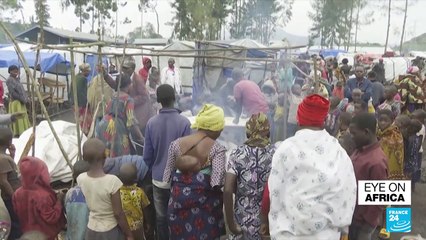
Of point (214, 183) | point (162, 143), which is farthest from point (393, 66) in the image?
point (214, 183)

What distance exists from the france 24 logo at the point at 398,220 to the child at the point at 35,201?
3.27 meters

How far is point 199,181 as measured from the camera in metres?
3.32

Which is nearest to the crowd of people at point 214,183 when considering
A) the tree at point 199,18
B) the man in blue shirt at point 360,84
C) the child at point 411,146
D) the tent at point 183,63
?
the child at point 411,146

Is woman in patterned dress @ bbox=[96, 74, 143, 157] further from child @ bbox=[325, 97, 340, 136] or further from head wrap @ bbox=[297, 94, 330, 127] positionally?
head wrap @ bbox=[297, 94, 330, 127]

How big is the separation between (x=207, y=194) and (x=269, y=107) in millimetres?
3753

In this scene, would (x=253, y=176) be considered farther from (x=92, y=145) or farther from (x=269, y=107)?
(x=269, y=107)

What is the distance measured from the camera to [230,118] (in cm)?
675

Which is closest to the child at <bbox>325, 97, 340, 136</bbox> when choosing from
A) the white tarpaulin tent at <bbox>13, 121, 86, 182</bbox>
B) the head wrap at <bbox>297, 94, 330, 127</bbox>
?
the white tarpaulin tent at <bbox>13, 121, 86, 182</bbox>

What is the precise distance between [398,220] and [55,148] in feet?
13.4

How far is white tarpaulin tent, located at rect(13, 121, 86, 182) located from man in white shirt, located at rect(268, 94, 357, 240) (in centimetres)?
346

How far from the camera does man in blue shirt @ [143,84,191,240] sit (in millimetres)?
3953

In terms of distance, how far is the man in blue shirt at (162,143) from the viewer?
3.95 meters

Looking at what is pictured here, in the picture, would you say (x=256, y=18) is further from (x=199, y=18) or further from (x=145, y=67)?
(x=145, y=67)

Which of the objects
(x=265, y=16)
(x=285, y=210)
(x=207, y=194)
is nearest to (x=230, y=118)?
(x=207, y=194)
